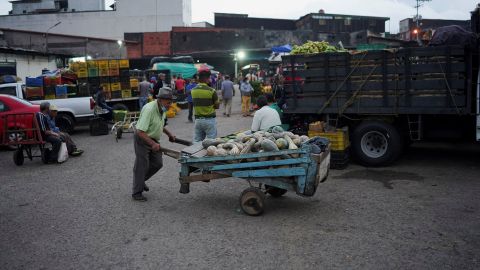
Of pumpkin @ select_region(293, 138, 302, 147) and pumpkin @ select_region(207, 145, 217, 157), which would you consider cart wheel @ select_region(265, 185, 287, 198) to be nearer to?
pumpkin @ select_region(293, 138, 302, 147)

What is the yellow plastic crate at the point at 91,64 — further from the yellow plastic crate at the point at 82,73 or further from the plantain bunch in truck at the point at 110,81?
the yellow plastic crate at the point at 82,73

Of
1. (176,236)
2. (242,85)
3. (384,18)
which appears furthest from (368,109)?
(384,18)

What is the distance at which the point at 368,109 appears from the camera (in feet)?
27.0

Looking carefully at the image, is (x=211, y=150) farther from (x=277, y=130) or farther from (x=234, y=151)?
(x=277, y=130)

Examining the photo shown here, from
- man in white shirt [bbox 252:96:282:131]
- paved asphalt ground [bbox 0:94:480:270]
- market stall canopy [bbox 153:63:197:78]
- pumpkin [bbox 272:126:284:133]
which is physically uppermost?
market stall canopy [bbox 153:63:197:78]

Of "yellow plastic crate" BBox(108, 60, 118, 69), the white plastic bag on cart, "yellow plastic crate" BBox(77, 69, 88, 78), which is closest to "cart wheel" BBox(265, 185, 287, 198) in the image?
the white plastic bag on cart

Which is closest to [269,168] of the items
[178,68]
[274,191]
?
[274,191]

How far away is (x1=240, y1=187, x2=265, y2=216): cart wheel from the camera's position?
5.55m

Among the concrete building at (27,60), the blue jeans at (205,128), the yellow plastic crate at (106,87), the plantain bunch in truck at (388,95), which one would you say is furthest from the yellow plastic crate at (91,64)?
the blue jeans at (205,128)

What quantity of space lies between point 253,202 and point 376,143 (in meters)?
3.92

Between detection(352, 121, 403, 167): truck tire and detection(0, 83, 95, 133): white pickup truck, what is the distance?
9.42 meters

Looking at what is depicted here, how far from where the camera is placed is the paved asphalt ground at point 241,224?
432 centimetres

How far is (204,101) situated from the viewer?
25.2 feet

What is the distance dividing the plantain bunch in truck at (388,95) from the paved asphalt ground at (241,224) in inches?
26.3
